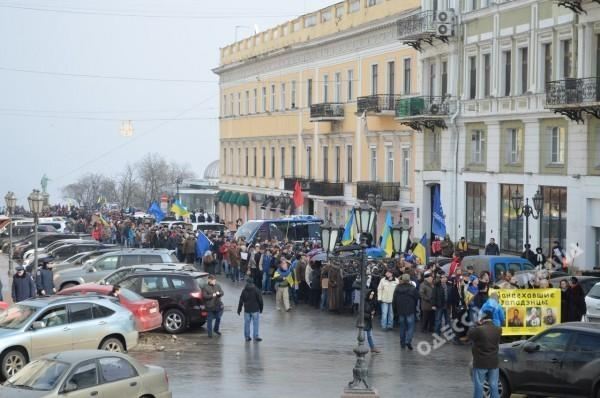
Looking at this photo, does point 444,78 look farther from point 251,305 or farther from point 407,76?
point 251,305

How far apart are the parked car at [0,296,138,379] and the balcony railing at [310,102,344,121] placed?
136ft

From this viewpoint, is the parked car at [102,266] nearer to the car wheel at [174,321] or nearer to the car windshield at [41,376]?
the car wheel at [174,321]

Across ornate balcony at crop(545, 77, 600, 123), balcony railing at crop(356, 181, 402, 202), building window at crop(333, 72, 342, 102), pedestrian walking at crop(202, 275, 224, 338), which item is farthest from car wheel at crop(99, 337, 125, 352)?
building window at crop(333, 72, 342, 102)

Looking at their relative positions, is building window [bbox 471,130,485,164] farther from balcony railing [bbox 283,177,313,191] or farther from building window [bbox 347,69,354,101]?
balcony railing [bbox 283,177,313,191]

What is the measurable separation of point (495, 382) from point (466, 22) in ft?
109

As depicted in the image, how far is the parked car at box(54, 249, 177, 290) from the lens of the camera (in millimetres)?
36906

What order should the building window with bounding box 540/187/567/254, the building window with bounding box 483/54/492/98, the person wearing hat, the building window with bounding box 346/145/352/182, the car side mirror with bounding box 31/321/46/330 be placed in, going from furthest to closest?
the building window with bounding box 346/145/352/182
the building window with bounding box 483/54/492/98
the building window with bounding box 540/187/567/254
the person wearing hat
the car side mirror with bounding box 31/321/46/330

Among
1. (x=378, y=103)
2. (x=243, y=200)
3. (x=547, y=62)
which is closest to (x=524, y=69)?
(x=547, y=62)

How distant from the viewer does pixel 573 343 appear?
65.1 ft

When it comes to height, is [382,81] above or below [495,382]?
above

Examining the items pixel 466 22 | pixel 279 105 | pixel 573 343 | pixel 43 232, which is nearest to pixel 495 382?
pixel 573 343

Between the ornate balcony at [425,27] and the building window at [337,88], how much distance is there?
11234 millimetres

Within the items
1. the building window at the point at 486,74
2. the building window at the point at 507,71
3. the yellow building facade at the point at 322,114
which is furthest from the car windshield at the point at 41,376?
the yellow building facade at the point at 322,114

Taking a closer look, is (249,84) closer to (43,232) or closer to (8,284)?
(43,232)
